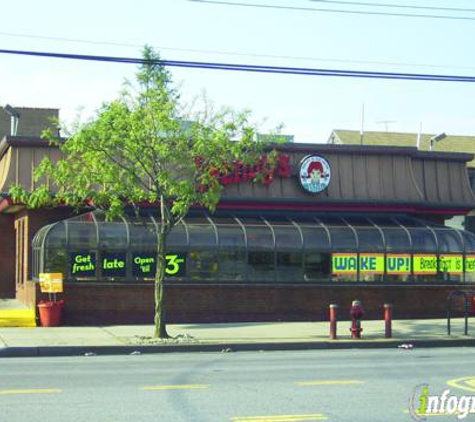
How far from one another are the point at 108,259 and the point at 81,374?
380 inches

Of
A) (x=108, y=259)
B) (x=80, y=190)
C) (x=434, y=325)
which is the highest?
(x=80, y=190)

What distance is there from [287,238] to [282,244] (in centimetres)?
25

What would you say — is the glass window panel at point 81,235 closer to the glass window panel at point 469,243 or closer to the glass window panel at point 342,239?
the glass window panel at point 342,239

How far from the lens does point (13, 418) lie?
9766 mm

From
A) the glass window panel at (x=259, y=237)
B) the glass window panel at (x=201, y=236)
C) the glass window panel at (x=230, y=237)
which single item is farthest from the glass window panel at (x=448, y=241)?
the glass window panel at (x=201, y=236)

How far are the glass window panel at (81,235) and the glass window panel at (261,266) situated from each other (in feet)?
14.9

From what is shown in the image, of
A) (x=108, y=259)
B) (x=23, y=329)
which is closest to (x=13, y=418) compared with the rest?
(x=23, y=329)

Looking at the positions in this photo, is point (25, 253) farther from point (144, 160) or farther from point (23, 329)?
point (144, 160)

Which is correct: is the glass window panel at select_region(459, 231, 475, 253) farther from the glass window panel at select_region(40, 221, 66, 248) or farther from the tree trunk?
the glass window panel at select_region(40, 221, 66, 248)

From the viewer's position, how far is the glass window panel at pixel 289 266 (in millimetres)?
24859

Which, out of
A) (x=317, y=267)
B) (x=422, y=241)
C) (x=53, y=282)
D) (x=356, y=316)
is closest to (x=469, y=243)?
(x=422, y=241)

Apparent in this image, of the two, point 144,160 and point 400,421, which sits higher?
point 144,160

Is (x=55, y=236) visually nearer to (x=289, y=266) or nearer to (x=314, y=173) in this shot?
(x=289, y=266)

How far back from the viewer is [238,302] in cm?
2433
